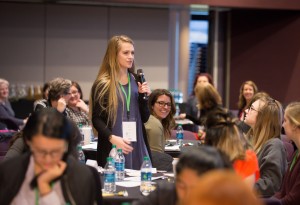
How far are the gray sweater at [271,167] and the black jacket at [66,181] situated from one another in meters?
1.65

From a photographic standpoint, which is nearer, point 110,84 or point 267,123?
point 267,123

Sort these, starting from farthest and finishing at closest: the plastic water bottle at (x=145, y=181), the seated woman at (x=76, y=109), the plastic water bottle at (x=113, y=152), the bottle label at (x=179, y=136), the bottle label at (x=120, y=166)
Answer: the seated woman at (x=76, y=109) < the bottle label at (x=179, y=136) < the plastic water bottle at (x=113, y=152) < the bottle label at (x=120, y=166) < the plastic water bottle at (x=145, y=181)

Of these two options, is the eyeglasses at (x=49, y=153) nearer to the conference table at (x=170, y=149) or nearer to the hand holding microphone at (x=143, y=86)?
the hand holding microphone at (x=143, y=86)

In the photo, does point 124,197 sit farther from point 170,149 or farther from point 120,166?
point 170,149

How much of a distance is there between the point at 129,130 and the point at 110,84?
1.30 ft

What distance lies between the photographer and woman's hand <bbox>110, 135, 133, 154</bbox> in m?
4.33

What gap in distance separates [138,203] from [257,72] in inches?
379

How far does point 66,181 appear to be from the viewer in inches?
95.1

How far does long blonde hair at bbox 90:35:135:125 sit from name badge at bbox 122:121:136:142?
3.9 inches

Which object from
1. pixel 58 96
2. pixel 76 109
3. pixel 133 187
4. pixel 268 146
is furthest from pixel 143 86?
pixel 76 109

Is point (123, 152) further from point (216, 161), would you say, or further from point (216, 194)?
point (216, 194)

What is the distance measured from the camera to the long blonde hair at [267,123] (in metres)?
4.16

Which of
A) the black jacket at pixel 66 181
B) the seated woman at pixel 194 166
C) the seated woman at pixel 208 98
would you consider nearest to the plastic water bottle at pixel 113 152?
the seated woman at pixel 208 98

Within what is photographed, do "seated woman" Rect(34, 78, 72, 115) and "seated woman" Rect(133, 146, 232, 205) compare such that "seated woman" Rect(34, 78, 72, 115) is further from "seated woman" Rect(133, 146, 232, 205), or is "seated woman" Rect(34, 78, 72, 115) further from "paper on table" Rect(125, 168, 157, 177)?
"seated woman" Rect(133, 146, 232, 205)
